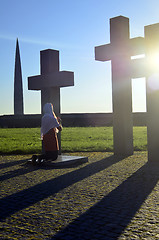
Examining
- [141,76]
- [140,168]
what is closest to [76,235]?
[140,168]

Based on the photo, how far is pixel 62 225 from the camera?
3732mm

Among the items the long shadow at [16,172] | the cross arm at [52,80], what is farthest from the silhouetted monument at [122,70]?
the long shadow at [16,172]

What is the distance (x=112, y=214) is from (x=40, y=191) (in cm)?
173

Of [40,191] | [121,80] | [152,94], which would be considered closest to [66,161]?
→ [40,191]

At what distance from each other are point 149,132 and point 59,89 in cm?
346

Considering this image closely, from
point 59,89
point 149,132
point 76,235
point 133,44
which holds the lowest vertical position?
point 76,235

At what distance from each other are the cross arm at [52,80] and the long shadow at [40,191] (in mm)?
3265

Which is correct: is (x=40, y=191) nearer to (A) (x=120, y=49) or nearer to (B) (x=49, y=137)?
(B) (x=49, y=137)

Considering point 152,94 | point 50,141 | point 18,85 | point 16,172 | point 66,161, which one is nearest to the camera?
point 16,172

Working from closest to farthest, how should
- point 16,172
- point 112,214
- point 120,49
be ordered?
1. point 112,214
2. point 16,172
3. point 120,49

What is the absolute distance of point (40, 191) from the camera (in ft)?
17.9

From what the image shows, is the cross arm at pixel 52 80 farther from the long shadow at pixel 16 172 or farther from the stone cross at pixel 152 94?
the long shadow at pixel 16 172

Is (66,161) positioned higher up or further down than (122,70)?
further down

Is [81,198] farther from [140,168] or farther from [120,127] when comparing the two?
[120,127]
